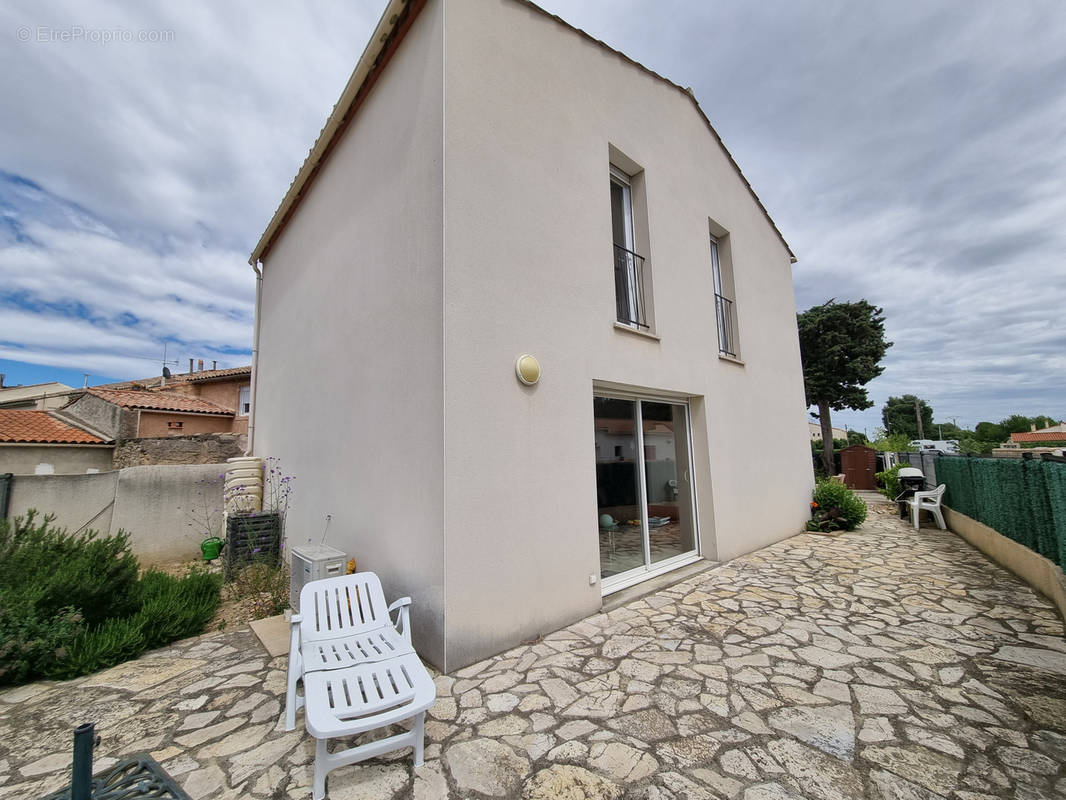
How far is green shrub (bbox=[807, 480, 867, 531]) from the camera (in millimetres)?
8758

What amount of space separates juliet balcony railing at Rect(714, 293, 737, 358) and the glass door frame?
2.03 meters

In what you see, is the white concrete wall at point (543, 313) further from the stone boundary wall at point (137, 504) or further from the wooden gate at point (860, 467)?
the wooden gate at point (860, 467)

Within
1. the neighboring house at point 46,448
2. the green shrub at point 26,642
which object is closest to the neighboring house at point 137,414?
the neighboring house at point 46,448

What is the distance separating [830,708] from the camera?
2758mm

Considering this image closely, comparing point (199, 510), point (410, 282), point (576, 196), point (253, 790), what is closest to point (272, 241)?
point (199, 510)

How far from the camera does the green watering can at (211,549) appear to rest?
781cm

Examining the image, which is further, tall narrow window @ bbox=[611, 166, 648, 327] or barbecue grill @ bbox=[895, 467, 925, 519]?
barbecue grill @ bbox=[895, 467, 925, 519]

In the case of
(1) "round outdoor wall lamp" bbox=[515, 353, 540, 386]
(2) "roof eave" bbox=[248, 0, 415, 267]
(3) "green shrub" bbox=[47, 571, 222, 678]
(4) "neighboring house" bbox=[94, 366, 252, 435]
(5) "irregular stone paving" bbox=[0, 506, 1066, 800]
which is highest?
(2) "roof eave" bbox=[248, 0, 415, 267]

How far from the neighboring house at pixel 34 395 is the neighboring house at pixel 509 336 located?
74.0 feet

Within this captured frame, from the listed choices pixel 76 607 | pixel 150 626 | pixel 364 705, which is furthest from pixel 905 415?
pixel 76 607

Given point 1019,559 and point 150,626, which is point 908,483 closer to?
point 1019,559

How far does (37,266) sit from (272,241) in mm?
10142

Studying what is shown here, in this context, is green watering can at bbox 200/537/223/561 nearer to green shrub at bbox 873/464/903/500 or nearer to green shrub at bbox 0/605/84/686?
green shrub at bbox 0/605/84/686

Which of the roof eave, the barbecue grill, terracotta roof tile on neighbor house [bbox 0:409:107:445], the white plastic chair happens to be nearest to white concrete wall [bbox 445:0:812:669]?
the roof eave
